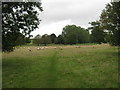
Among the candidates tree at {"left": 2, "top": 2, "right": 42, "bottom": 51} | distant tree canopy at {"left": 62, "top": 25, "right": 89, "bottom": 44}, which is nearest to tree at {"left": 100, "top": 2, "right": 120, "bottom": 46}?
tree at {"left": 2, "top": 2, "right": 42, "bottom": 51}

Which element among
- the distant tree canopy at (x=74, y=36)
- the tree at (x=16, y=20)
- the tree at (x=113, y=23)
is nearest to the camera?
the tree at (x=16, y=20)

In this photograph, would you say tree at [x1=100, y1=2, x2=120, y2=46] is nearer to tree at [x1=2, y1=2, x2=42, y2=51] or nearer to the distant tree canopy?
tree at [x1=2, y1=2, x2=42, y2=51]

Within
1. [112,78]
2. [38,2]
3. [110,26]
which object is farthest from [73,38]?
[112,78]

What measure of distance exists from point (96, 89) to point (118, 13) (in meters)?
20.4

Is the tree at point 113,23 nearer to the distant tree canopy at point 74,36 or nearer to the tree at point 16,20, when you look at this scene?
the tree at point 16,20

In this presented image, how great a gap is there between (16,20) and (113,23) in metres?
14.9

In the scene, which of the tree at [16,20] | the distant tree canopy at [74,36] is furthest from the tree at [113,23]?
the distant tree canopy at [74,36]

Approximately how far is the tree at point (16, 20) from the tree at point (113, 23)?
1140 cm

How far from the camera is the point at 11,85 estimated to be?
12094 mm

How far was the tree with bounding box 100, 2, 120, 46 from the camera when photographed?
27.8 meters

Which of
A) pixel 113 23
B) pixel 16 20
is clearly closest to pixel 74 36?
pixel 113 23

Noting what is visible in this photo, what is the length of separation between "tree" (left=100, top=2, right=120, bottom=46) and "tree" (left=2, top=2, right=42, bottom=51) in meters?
11.4

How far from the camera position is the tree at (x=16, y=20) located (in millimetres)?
21328

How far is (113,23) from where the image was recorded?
29625 mm
